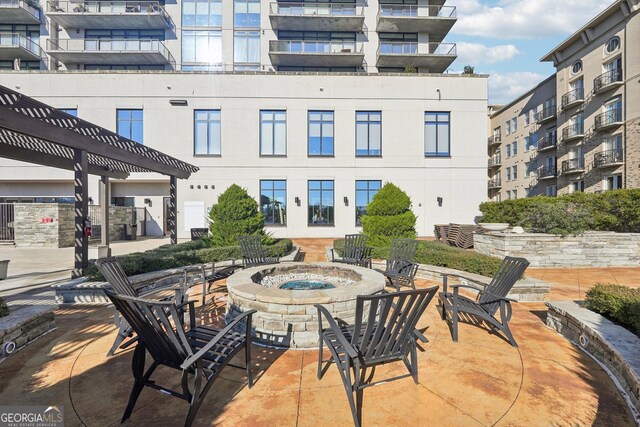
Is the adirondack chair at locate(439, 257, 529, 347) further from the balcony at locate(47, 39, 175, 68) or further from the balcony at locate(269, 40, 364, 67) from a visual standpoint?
the balcony at locate(47, 39, 175, 68)

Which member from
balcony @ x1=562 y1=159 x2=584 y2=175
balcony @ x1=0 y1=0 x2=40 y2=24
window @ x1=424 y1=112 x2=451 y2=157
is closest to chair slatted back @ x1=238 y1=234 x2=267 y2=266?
window @ x1=424 y1=112 x2=451 y2=157

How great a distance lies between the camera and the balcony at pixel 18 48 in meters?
20.4

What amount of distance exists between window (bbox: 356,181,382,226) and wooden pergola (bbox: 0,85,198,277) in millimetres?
10080

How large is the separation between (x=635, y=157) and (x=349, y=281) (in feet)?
80.2

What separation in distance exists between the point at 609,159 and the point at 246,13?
2781 cm

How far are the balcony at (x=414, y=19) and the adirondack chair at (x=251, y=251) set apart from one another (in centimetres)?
2078

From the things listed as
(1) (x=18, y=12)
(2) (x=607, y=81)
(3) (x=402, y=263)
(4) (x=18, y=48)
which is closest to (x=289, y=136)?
(3) (x=402, y=263)

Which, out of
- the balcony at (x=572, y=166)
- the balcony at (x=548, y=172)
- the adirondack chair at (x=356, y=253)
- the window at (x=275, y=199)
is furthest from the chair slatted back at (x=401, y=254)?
the balcony at (x=548, y=172)

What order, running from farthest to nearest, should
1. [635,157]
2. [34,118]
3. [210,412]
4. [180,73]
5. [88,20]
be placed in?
[88,20], [635,157], [180,73], [34,118], [210,412]

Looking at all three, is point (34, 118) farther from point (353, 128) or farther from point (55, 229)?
point (353, 128)

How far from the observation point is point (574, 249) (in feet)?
29.3

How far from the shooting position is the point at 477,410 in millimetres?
2529

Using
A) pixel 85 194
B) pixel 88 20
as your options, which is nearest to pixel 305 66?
pixel 88 20

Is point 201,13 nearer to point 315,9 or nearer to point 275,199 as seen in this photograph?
point 315,9
